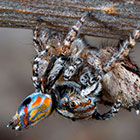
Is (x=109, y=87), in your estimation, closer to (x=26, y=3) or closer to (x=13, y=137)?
(x=26, y=3)

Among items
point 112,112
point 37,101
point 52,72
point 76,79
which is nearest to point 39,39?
point 52,72

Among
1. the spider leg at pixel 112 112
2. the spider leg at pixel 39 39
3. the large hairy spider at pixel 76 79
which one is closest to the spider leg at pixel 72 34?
the large hairy spider at pixel 76 79

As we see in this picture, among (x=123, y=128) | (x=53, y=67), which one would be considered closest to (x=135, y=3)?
(x=53, y=67)

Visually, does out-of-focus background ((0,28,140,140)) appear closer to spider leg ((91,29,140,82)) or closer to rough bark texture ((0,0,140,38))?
rough bark texture ((0,0,140,38))

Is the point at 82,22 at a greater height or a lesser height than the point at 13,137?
greater

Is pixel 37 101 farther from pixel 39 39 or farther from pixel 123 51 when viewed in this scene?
pixel 123 51

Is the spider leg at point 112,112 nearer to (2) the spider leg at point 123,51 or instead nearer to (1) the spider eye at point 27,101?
(2) the spider leg at point 123,51

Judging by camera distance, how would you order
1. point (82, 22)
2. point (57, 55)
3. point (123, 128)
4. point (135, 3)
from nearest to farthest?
point (135, 3), point (82, 22), point (57, 55), point (123, 128)
